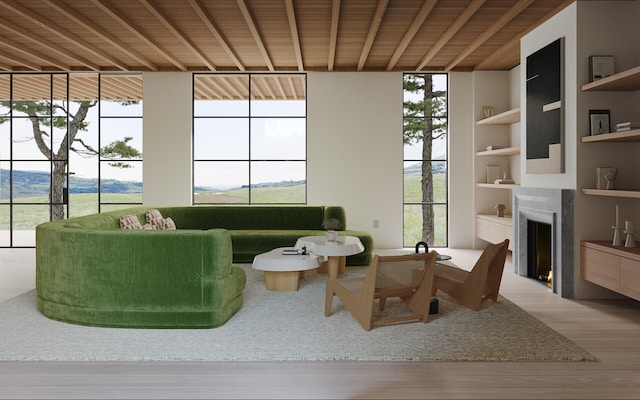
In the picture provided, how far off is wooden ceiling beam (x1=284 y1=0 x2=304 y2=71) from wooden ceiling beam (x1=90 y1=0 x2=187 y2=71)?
207cm

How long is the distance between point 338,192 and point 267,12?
12.6 feet

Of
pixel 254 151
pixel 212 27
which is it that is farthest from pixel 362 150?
pixel 254 151

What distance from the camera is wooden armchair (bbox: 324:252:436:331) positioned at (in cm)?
378

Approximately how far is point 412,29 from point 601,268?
3.83 meters

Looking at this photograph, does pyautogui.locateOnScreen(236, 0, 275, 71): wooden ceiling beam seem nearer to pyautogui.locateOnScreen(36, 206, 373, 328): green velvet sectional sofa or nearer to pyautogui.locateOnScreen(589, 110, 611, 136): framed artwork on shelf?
pyautogui.locateOnScreen(36, 206, 373, 328): green velvet sectional sofa

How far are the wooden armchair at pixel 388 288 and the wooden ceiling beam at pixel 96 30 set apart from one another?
15.2 feet

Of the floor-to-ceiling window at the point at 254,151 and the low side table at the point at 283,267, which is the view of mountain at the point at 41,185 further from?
the low side table at the point at 283,267

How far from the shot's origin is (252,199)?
15.1 meters

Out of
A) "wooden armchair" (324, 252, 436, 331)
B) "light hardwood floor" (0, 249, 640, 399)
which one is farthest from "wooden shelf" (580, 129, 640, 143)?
"wooden armchair" (324, 252, 436, 331)

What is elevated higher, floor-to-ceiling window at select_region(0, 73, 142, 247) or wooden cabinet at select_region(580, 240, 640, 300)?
floor-to-ceiling window at select_region(0, 73, 142, 247)

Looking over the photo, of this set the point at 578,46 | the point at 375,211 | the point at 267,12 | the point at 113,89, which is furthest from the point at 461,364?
the point at 113,89

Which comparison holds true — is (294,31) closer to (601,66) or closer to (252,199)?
(601,66)

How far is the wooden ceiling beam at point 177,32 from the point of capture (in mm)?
5886

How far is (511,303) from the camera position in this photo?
4.90 metres
